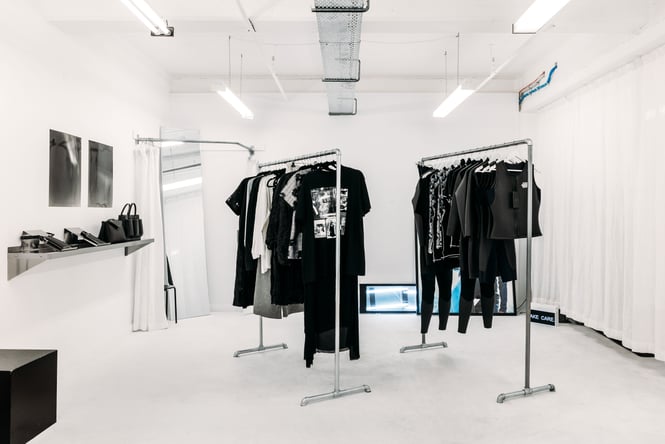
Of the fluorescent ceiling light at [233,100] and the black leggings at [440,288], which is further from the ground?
the fluorescent ceiling light at [233,100]

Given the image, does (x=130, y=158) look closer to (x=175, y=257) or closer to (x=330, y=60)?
(x=175, y=257)

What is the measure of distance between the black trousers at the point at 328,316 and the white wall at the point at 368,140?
107 inches

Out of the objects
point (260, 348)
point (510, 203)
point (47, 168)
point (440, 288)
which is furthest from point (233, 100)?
point (510, 203)

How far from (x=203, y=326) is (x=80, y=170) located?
2.31 meters

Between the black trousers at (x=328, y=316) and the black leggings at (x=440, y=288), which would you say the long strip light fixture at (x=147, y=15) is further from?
the black leggings at (x=440, y=288)

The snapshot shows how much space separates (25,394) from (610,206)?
16.0 feet

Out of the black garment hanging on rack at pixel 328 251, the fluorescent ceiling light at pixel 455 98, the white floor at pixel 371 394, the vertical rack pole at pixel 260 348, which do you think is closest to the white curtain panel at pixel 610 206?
the white floor at pixel 371 394

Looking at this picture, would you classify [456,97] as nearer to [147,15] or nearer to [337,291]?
[337,291]

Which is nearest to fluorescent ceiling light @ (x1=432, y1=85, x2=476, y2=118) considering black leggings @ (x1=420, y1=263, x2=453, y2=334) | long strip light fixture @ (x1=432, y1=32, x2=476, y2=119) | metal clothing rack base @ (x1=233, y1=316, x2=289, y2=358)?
long strip light fixture @ (x1=432, y1=32, x2=476, y2=119)

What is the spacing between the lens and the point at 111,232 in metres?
4.08

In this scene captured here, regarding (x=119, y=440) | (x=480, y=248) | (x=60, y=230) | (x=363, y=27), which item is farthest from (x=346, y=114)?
(x=119, y=440)

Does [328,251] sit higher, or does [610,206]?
[610,206]

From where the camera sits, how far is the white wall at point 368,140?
19.9 ft

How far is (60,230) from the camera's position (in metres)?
3.63
